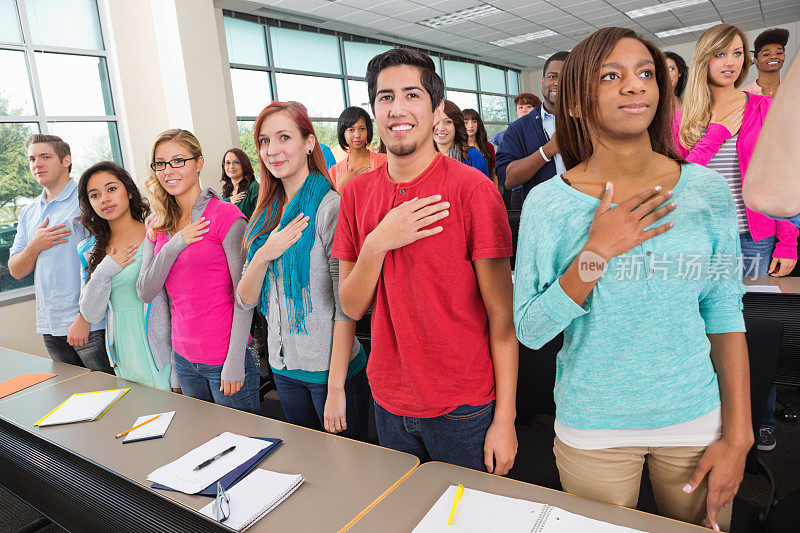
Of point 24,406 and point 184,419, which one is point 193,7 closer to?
point 24,406

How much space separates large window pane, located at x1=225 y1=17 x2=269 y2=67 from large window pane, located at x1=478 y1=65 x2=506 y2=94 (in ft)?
18.6

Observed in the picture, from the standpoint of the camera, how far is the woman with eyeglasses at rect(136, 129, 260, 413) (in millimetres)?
1742

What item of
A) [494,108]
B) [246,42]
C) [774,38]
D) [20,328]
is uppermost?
[246,42]

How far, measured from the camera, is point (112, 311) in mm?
2102

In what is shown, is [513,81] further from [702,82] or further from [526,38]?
[702,82]

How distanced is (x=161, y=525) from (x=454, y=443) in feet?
2.19

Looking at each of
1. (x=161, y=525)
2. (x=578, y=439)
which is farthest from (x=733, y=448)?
(x=161, y=525)

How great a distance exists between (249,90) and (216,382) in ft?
17.6

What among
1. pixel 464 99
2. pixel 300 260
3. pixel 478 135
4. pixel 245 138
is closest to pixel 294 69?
pixel 245 138

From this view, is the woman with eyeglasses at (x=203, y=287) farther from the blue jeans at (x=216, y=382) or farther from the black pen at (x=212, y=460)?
the black pen at (x=212, y=460)

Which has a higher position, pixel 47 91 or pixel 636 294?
pixel 47 91

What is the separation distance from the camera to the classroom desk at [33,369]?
81.2 inches

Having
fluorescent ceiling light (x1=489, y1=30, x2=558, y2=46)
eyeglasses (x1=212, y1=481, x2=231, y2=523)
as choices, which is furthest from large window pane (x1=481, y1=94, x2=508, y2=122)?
eyeglasses (x1=212, y1=481, x2=231, y2=523)

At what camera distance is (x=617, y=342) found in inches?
37.3
